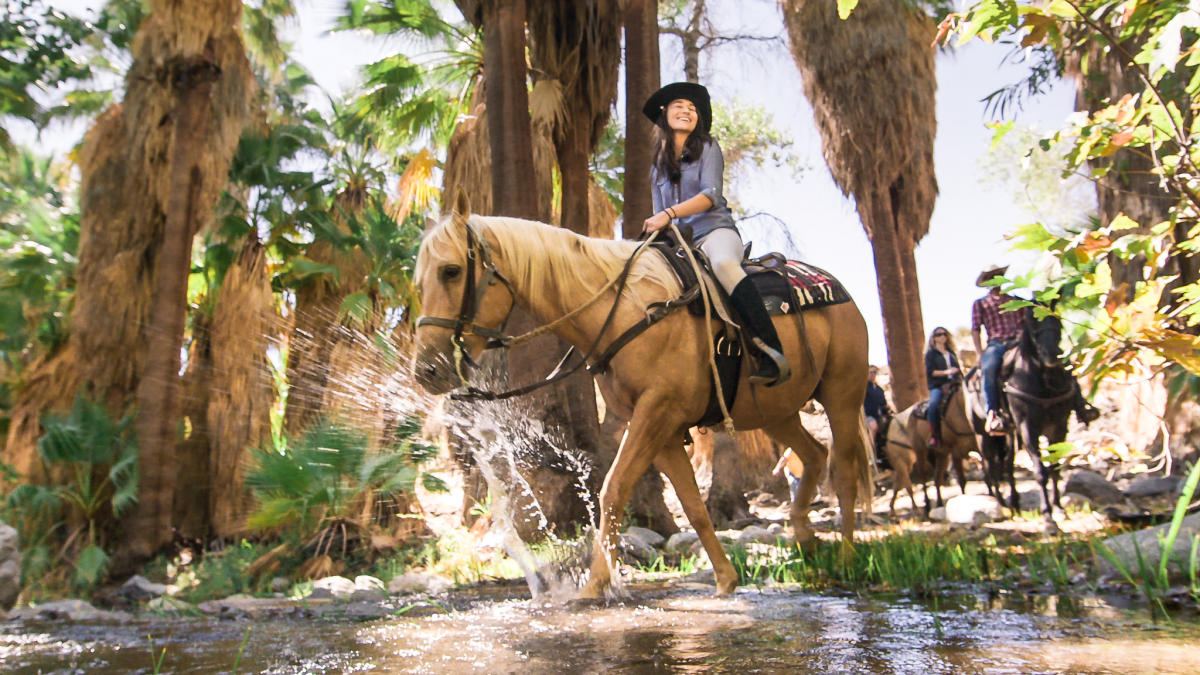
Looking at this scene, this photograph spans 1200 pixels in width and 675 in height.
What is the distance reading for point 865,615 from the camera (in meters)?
3.95

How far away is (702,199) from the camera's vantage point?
525 centimetres

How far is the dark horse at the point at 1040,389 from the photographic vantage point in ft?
27.8

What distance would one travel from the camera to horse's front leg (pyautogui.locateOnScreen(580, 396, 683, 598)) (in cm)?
466

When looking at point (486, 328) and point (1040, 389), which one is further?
point (1040, 389)

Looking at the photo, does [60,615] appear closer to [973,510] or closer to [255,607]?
[255,607]

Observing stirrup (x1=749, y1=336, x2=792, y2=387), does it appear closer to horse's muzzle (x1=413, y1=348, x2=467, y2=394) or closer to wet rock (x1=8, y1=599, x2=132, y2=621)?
horse's muzzle (x1=413, y1=348, x2=467, y2=394)

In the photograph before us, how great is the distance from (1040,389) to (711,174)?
5.02 meters

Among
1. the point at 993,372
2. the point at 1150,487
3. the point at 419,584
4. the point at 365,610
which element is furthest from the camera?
the point at 1150,487

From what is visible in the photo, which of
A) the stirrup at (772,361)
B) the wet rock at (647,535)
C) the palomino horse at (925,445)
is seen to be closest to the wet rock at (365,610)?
the stirrup at (772,361)

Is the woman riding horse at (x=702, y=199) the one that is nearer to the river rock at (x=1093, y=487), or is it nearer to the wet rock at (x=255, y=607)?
the wet rock at (x=255, y=607)

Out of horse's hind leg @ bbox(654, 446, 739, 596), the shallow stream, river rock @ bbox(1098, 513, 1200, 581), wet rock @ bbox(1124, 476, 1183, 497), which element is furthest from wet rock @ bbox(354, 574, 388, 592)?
wet rock @ bbox(1124, 476, 1183, 497)

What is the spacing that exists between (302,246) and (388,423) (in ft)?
23.9

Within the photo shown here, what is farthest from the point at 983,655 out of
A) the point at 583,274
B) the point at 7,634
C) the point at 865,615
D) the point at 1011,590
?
the point at 7,634

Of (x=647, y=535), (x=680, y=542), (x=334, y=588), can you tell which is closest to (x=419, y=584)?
(x=334, y=588)
